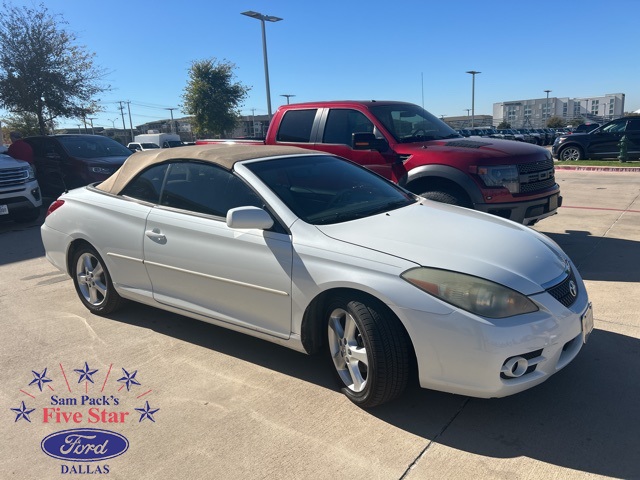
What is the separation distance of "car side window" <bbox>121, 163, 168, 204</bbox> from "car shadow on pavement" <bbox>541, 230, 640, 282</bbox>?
4.35m

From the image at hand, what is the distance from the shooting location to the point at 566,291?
3.02 meters

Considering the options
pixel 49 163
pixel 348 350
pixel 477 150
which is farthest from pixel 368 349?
pixel 49 163

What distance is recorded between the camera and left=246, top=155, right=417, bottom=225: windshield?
3.54 m

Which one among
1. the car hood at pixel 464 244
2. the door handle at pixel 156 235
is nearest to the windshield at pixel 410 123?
the car hood at pixel 464 244

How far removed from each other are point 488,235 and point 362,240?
0.87 m

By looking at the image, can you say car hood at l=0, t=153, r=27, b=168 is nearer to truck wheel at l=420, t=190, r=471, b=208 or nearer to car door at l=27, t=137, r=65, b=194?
car door at l=27, t=137, r=65, b=194

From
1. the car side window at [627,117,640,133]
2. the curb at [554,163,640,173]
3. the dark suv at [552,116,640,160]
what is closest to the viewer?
the curb at [554,163,640,173]

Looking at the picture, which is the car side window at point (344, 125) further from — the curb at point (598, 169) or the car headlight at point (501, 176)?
the curb at point (598, 169)

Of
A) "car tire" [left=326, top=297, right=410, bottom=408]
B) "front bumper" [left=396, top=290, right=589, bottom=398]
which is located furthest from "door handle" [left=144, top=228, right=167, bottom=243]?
"front bumper" [left=396, top=290, right=589, bottom=398]

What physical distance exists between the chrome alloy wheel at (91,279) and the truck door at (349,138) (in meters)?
3.39

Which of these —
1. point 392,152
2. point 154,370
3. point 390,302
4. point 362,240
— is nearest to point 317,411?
point 390,302

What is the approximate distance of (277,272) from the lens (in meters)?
3.27

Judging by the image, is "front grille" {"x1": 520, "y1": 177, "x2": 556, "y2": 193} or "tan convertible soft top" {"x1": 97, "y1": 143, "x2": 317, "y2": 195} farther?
"front grille" {"x1": 520, "y1": 177, "x2": 556, "y2": 193}

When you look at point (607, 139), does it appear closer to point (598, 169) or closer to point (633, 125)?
point (633, 125)
